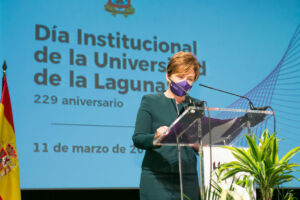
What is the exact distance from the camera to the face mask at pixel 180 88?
7.07 ft

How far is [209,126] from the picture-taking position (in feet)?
5.26

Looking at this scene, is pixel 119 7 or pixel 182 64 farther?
pixel 119 7

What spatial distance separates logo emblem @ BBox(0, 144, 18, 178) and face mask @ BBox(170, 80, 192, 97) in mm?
1360

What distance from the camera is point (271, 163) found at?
58.8 inches

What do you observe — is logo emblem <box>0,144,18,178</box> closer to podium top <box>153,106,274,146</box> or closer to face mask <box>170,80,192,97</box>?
face mask <box>170,80,192,97</box>

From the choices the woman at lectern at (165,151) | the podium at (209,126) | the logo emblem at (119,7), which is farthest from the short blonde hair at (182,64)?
the logo emblem at (119,7)

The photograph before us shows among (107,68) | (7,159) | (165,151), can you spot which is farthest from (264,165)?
(107,68)

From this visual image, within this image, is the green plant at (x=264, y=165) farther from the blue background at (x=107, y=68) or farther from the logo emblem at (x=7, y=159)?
the blue background at (x=107, y=68)

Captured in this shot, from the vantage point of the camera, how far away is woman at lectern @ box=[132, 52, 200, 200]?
2053 millimetres

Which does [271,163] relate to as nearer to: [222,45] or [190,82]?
[190,82]

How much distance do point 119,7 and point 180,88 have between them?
6.27ft

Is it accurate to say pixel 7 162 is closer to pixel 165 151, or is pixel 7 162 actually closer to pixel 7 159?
pixel 7 159

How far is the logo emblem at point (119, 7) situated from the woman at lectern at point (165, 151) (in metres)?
1.80

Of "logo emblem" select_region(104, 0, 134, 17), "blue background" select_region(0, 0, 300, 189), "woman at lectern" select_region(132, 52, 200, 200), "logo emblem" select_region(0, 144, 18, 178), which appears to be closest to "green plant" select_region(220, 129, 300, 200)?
"woman at lectern" select_region(132, 52, 200, 200)
